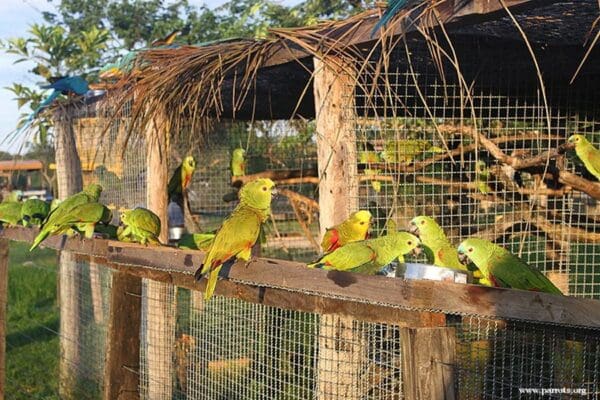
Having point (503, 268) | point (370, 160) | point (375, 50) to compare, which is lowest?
point (503, 268)

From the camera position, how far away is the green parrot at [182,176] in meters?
6.50

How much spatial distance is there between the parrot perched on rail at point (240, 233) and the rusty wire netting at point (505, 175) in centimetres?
129

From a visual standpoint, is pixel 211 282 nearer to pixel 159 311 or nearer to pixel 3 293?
pixel 159 311

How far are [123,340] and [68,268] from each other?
3487mm

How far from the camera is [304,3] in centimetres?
1397

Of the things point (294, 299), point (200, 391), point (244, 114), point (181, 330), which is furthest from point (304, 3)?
point (294, 299)

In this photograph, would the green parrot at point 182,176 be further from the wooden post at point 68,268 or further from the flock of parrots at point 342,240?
the flock of parrots at point 342,240

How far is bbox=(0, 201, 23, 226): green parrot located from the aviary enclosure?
0.56 metres

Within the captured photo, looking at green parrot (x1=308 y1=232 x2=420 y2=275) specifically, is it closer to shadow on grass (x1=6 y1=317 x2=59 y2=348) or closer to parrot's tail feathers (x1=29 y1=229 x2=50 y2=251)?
parrot's tail feathers (x1=29 y1=229 x2=50 y2=251)

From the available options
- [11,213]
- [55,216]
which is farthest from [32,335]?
[55,216]

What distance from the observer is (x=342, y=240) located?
12.5ft

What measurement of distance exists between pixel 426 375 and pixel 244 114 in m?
5.11

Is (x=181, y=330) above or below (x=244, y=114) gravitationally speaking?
below

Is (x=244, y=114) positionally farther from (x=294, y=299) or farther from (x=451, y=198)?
(x=294, y=299)
